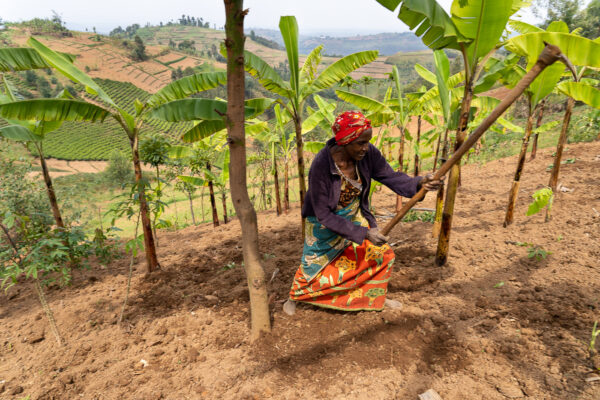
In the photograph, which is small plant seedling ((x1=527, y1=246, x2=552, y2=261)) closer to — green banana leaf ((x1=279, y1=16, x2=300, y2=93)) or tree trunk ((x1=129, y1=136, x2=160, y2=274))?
green banana leaf ((x1=279, y1=16, x2=300, y2=93))

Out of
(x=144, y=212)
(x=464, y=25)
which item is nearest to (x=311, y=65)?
(x=464, y=25)

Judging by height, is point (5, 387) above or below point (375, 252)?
below

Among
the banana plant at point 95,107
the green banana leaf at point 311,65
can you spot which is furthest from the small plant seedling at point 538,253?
the banana plant at point 95,107

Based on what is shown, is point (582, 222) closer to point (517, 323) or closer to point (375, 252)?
point (517, 323)

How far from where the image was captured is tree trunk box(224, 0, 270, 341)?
1.88 meters

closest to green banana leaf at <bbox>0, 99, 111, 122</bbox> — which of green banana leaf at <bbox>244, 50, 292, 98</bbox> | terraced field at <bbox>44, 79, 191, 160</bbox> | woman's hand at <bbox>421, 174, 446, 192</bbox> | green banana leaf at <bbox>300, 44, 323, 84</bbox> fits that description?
green banana leaf at <bbox>244, 50, 292, 98</bbox>

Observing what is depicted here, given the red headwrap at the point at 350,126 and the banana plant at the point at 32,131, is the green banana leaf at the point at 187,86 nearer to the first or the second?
the banana plant at the point at 32,131

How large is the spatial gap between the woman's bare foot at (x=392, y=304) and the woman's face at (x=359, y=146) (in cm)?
144

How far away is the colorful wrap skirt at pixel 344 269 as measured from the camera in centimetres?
272

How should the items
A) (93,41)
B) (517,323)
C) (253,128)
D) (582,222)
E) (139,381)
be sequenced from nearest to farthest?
1. (139,381)
2. (517,323)
3. (582,222)
4. (253,128)
5. (93,41)

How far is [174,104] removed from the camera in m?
3.16

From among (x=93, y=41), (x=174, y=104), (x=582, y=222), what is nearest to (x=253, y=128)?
(x=174, y=104)

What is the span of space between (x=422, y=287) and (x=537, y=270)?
1.19m

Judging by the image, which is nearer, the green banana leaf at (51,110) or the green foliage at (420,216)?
the green banana leaf at (51,110)
